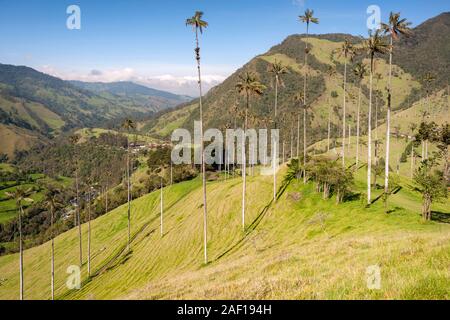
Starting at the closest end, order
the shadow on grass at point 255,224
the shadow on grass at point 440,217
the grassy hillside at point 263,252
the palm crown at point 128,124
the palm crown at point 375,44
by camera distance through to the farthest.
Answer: the grassy hillside at point 263,252, the shadow on grass at point 440,217, the palm crown at point 375,44, the shadow on grass at point 255,224, the palm crown at point 128,124

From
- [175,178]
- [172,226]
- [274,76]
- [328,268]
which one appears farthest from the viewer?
[175,178]

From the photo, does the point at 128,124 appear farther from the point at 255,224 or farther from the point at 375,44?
the point at 375,44

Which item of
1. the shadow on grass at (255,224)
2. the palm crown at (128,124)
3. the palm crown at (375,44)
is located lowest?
the shadow on grass at (255,224)

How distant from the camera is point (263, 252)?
132ft

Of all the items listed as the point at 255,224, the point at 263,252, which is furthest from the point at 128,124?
the point at 263,252

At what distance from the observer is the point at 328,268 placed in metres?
18.4

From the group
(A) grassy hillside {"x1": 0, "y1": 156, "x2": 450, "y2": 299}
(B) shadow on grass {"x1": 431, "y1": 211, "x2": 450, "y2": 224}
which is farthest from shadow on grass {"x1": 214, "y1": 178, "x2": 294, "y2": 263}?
(B) shadow on grass {"x1": 431, "y1": 211, "x2": 450, "y2": 224}

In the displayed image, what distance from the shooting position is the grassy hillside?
562 inches

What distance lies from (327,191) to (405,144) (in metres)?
139

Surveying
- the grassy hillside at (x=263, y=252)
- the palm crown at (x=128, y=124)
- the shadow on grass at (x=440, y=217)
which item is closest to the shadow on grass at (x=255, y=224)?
the grassy hillside at (x=263, y=252)

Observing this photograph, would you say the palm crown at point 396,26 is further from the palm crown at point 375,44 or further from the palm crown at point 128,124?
the palm crown at point 128,124

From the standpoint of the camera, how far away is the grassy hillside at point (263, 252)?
46.8ft
